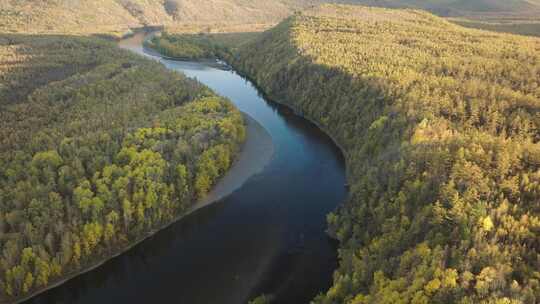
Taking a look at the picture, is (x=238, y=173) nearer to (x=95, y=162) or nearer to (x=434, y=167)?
(x=95, y=162)

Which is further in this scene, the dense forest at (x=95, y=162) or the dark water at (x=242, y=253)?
the dense forest at (x=95, y=162)

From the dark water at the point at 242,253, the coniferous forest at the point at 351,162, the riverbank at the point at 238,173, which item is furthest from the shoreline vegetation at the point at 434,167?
the riverbank at the point at 238,173

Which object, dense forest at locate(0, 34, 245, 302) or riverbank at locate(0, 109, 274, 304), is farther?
riverbank at locate(0, 109, 274, 304)

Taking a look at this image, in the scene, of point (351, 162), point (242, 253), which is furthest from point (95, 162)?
point (351, 162)

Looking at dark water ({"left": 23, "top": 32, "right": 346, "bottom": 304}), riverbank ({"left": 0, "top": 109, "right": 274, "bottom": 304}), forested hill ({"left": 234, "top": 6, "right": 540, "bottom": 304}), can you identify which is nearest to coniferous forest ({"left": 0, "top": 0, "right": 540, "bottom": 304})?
forested hill ({"left": 234, "top": 6, "right": 540, "bottom": 304})

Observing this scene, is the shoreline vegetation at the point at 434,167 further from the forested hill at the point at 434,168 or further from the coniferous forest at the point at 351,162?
the coniferous forest at the point at 351,162

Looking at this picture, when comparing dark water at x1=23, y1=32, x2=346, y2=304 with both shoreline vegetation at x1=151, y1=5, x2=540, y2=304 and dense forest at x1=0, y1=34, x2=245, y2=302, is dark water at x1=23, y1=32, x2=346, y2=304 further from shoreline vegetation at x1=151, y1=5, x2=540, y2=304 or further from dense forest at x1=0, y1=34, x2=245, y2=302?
shoreline vegetation at x1=151, y1=5, x2=540, y2=304

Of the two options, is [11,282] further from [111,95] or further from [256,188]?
[111,95]
